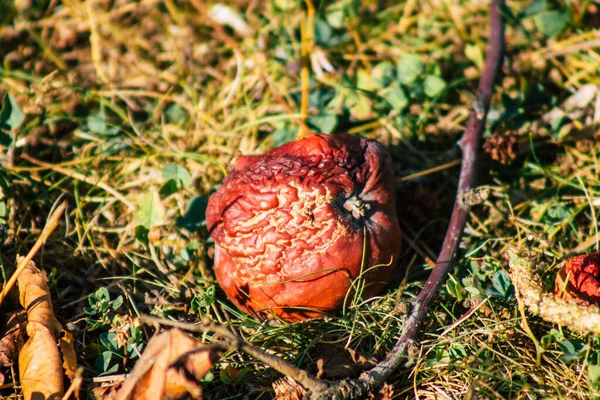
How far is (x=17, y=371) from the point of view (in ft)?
9.29

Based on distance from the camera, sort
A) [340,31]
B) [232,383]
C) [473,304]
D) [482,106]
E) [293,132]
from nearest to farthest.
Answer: [232,383], [473,304], [482,106], [293,132], [340,31]

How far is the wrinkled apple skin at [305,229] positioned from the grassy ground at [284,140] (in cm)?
22

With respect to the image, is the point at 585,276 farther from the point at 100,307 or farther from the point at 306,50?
the point at 306,50

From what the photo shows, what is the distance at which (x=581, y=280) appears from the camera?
110 inches

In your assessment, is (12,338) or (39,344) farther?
(12,338)

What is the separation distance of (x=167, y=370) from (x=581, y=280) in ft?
6.84

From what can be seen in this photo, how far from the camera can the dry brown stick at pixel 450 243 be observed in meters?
2.58

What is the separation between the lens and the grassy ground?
2.90 m

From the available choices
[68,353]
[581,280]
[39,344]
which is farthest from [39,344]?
[581,280]

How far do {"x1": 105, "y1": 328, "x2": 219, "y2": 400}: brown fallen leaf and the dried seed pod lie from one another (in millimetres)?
1806

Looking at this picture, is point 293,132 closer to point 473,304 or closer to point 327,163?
point 327,163

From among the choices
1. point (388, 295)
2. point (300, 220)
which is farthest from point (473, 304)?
point (300, 220)

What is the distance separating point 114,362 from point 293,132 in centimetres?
201

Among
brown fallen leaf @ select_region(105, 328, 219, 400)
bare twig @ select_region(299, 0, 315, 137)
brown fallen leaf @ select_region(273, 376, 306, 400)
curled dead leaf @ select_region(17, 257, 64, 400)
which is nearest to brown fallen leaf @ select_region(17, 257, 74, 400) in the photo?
curled dead leaf @ select_region(17, 257, 64, 400)
